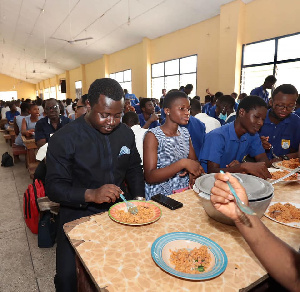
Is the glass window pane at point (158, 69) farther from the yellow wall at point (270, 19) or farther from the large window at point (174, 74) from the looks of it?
the yellow wall at point (270, 19)

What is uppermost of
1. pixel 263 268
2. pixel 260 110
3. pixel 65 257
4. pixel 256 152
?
pixel 260 110

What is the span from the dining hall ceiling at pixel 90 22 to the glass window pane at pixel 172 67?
1.18 m

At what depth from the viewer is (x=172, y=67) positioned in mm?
10094

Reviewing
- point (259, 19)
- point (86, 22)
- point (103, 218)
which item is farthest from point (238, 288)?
point (86, 22)

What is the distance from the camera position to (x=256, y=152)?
7.04 feet

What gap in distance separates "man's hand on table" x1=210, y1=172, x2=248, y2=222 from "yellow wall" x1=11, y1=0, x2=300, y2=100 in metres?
6.81

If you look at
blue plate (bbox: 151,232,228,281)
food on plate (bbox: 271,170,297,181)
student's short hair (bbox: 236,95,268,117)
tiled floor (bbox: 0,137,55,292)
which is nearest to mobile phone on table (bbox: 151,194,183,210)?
blue plate (bbox: 151,232,228,281)

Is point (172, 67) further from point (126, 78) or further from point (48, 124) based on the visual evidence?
point (48, 124)

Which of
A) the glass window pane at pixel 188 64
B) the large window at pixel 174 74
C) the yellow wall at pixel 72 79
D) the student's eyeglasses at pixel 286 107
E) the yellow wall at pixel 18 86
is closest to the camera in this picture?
the student's eyeglasses at pixel 286 107

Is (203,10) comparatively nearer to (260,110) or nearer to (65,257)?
(260,110)

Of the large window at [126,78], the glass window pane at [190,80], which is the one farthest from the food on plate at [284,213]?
the large window at [126,78]

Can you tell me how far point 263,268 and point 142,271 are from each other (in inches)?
16.9

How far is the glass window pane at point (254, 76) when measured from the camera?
6.95m

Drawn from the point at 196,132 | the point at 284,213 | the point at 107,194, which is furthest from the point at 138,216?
the point at 196,132
